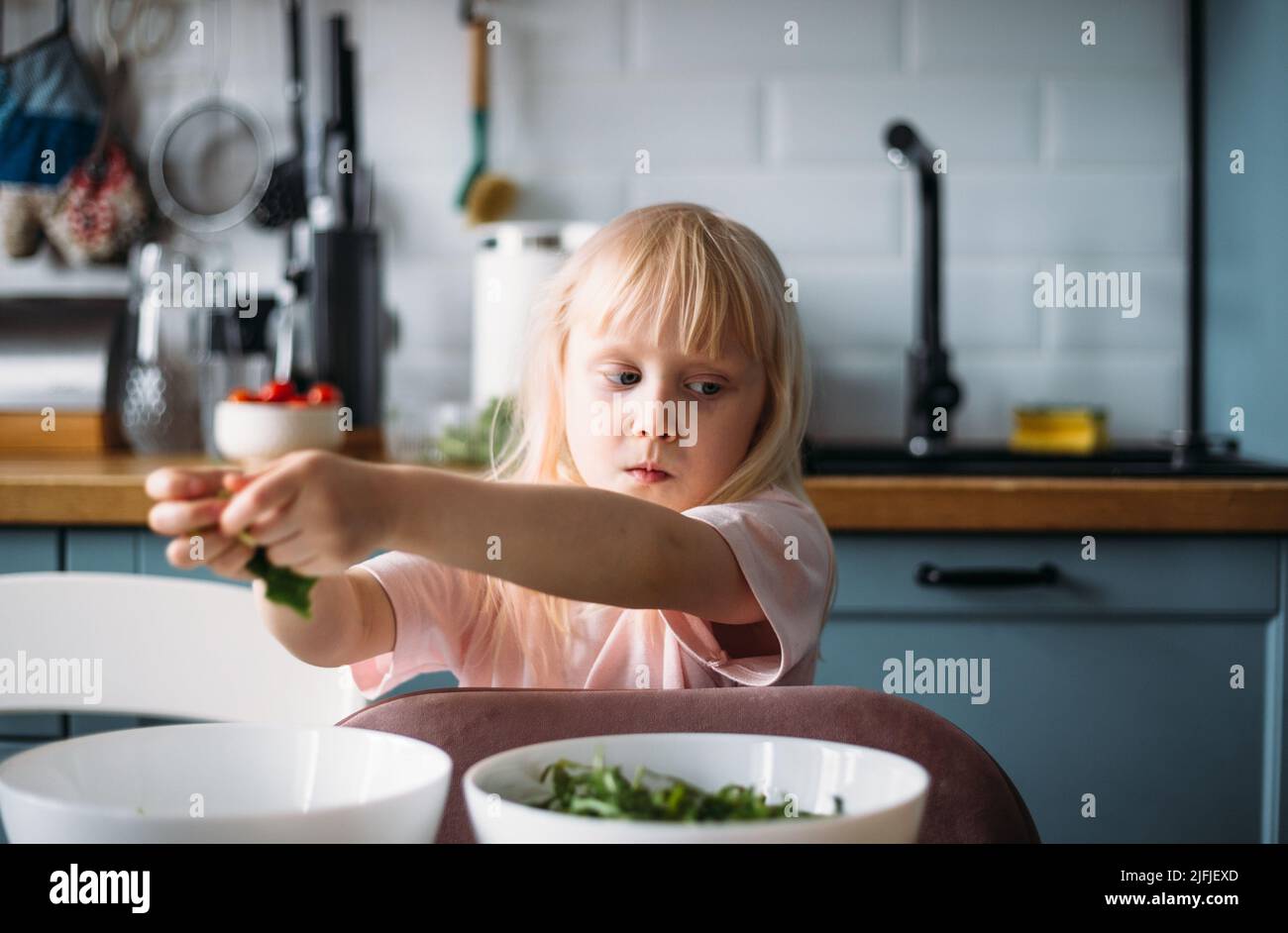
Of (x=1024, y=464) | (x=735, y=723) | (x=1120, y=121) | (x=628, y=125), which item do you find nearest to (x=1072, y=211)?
(x=1120, y=121)

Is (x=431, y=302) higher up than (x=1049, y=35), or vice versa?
(x=1049, y=35)

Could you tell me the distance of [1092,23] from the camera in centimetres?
187

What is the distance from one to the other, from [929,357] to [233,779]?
143 centimetres

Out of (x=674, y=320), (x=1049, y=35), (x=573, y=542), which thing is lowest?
(x=573, y=542)

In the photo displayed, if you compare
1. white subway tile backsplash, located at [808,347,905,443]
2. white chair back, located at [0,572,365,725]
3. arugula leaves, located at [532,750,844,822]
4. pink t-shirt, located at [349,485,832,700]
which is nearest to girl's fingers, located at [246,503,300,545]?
arugula leaves, located at [532,750,844,822]

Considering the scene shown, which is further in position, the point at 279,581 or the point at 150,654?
the point at 150,654

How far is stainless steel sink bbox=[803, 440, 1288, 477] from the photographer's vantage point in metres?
1.46

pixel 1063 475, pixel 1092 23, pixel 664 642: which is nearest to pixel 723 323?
pixel 664 642

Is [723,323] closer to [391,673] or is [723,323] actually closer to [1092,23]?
[391,673]

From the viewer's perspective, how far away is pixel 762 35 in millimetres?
1894

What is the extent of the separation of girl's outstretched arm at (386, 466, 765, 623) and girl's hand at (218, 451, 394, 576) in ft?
0.08

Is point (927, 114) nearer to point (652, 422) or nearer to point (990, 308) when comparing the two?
point (990, 308)

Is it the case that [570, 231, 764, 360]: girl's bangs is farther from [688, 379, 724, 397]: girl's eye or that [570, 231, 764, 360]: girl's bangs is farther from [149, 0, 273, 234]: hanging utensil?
[149, 0, 273, 234]: hanging utensil
